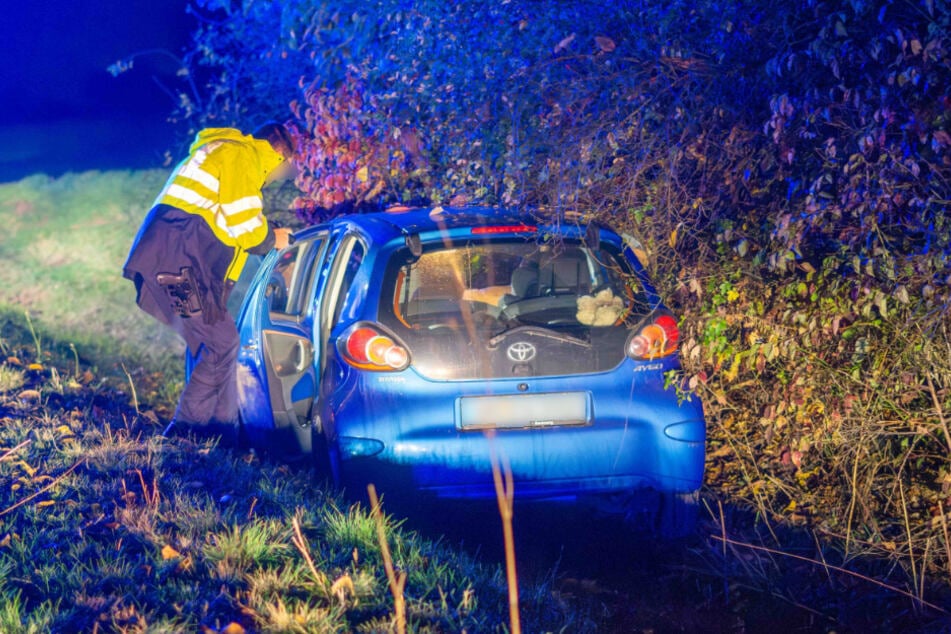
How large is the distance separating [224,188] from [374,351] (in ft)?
6.15

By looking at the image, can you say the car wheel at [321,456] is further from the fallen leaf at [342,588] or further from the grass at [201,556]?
the fallen leaf at [342,588]

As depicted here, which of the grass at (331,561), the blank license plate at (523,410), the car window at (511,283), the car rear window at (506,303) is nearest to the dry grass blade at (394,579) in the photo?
the grass at (331,561)

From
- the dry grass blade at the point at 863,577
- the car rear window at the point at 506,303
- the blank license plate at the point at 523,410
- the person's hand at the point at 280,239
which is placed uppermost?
the person's hand at the point at 280,239

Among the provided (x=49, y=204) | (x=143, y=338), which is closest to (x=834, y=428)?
(x=143, y=338)

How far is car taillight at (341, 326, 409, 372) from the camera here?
4.21 meters

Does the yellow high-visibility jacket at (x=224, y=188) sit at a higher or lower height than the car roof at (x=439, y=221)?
higher

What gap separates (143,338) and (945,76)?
31.0 feet

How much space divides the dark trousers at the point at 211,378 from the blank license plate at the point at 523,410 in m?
2.10

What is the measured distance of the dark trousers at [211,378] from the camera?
18.5ft

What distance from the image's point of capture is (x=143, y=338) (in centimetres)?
1097

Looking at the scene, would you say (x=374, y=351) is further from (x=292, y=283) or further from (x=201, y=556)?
(x=292, y=283)

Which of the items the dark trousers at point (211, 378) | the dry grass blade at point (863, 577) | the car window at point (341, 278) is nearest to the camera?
the dry grass blade at point (863, 577)

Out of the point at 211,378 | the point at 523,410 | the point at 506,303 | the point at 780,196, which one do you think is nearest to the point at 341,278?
the point at 506,303

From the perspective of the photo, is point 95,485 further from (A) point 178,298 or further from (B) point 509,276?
(B) point 509,276
